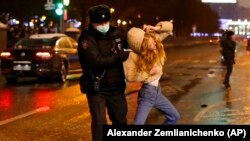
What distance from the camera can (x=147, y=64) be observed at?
5867 mm

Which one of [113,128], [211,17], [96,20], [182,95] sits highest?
[96,20]

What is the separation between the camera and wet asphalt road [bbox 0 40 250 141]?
8711 mm

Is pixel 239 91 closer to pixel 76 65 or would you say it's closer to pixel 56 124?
pixel 56 124

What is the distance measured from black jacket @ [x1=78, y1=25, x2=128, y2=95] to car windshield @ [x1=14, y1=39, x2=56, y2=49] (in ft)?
39.4

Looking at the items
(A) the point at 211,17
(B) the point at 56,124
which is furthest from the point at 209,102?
(A) the point at 211,17

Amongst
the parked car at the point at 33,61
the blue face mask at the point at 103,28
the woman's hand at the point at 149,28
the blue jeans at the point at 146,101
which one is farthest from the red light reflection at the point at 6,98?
the blue face mask at the point at 103,28

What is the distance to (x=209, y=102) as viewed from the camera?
491 inches

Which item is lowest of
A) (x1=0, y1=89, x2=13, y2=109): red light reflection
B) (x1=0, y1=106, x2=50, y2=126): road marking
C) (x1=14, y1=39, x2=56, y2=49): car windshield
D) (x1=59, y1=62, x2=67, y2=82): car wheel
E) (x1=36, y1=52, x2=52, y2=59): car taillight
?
(x1=59, y1=62, x2=67, y2=82): car wheel

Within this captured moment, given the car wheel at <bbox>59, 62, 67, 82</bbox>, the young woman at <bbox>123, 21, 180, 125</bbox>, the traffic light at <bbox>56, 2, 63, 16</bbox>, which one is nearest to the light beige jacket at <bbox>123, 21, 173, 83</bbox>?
the young woman at <bbox>123, 21, 180, 125</bbox>

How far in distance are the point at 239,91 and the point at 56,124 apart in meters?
6.98

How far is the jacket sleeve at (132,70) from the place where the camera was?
5758mm

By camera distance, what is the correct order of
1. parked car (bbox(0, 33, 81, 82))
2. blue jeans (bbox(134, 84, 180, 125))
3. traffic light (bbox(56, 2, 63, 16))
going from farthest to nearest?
traffic light (bbox(56, 2, 63, 16)) → parked car (bbox(0, 33, 81, 82)) → blue jeans (bbox(134, 84, 180, 125))

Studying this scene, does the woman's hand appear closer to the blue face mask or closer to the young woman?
the young woman

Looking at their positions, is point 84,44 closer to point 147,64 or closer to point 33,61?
point 147,64
